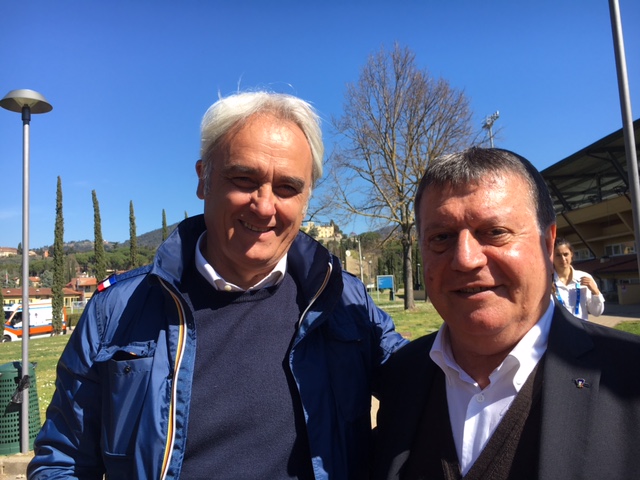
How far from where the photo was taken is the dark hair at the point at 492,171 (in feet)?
5.48

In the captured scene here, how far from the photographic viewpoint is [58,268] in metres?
42.7

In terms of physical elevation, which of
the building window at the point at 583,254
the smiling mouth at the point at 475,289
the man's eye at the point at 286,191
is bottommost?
the smiling mouth at the point at 475,289

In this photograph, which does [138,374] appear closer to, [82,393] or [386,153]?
[82,393]

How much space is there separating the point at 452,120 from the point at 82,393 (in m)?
25.0

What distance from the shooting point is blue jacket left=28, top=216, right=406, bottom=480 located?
1.70 metres

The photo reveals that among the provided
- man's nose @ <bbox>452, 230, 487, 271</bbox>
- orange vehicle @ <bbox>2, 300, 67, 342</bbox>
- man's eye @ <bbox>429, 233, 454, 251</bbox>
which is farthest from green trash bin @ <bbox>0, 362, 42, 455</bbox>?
orange vehicle @ <bbox>2, 300, 67, 342</bbox>

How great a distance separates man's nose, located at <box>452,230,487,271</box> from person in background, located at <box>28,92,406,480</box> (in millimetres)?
649

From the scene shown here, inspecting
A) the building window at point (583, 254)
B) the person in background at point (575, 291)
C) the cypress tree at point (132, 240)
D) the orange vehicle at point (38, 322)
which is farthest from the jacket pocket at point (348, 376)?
the cypress tree at point (132, 240)

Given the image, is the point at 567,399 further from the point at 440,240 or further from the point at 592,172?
the point at 592,172

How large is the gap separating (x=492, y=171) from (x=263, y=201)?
907 mm

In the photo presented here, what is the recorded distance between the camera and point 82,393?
1760 mm

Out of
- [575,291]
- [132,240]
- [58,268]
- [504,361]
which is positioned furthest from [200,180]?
[132,240]

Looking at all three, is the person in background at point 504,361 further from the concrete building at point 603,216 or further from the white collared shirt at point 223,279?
the concrete building at point 603,216

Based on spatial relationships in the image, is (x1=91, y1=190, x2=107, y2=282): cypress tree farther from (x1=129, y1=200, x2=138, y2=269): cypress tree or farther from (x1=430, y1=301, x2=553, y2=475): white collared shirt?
(x1=430, y1=301, x2=553, y2=475): white collared shirt
